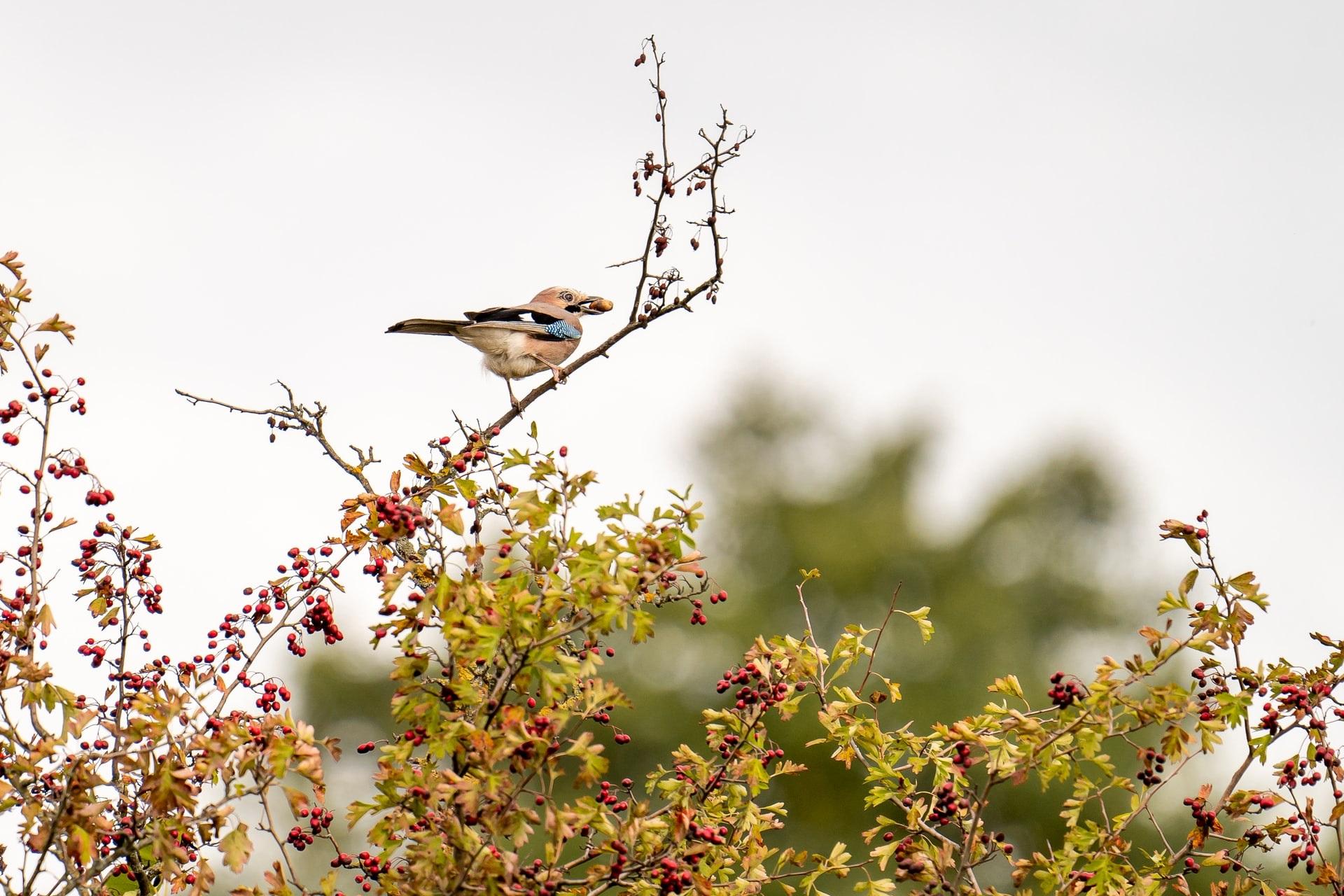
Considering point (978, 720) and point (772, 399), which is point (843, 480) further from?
point (978, 720)

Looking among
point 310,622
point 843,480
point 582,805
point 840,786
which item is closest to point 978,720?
point 582,805

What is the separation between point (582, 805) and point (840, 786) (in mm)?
23723

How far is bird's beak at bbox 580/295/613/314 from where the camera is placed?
9.45 meters

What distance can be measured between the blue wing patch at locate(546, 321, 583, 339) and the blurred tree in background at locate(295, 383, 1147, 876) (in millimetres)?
17271

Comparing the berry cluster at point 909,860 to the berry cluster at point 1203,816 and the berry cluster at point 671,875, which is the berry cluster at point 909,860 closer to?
the berry cluster at point 671,875

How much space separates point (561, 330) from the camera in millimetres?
9641

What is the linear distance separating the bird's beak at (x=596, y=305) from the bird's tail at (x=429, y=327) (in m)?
0.89

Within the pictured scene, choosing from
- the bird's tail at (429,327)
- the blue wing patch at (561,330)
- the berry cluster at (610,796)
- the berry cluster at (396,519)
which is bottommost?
the berry cluster at (610,796)

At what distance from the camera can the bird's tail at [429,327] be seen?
28.6 ft

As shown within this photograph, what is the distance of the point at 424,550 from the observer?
197 inches

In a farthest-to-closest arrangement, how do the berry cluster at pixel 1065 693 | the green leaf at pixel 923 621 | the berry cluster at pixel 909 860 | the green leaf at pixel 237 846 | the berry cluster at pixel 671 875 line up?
1. the green leaf at pixel 923 621
2. the berry cluster at pixel 909 860
3. the berry cluster at pixel 1065 693
4. the berry cluster at pixel 671 875
5. the green leaf at pixel 237 846

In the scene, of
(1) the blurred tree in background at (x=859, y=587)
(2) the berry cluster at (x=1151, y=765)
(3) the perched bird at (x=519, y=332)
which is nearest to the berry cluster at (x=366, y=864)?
(2) the berry cluster at (x=1151, y=765)

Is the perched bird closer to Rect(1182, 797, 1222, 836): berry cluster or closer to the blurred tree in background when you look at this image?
Rect(1182, 797, 1222, 836): berry cluster

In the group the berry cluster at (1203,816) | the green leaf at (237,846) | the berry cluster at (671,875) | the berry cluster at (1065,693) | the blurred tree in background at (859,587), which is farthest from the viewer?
the blurred tree in background at (859,587)
